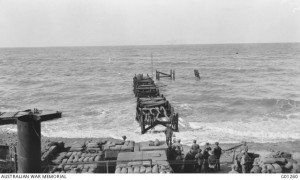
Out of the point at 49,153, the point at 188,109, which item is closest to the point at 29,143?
the point at 49,153

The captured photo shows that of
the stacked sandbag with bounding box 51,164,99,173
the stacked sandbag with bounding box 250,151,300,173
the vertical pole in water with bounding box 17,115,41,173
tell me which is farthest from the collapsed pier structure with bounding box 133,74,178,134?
the vertical pole in water with bounding box 17,115,41,173

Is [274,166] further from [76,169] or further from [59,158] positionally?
[59,158]

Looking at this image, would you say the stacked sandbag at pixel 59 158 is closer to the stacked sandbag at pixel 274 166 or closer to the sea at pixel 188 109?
the stacked sandbag at pixel 274 166

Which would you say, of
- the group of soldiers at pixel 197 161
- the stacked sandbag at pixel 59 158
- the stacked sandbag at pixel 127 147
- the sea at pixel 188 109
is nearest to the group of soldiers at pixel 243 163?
the group of soldiers at pixel 197 161

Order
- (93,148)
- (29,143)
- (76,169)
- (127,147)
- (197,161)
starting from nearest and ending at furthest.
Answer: (29,143) → (76,169) → (197,161) → (127,147) → (93,148)

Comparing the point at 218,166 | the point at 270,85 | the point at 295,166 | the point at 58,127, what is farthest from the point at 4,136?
the point at 270,85

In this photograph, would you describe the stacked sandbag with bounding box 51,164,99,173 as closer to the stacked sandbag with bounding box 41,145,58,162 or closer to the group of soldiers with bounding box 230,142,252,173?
the stacked sandbag with bounding box 41,145,58,162
